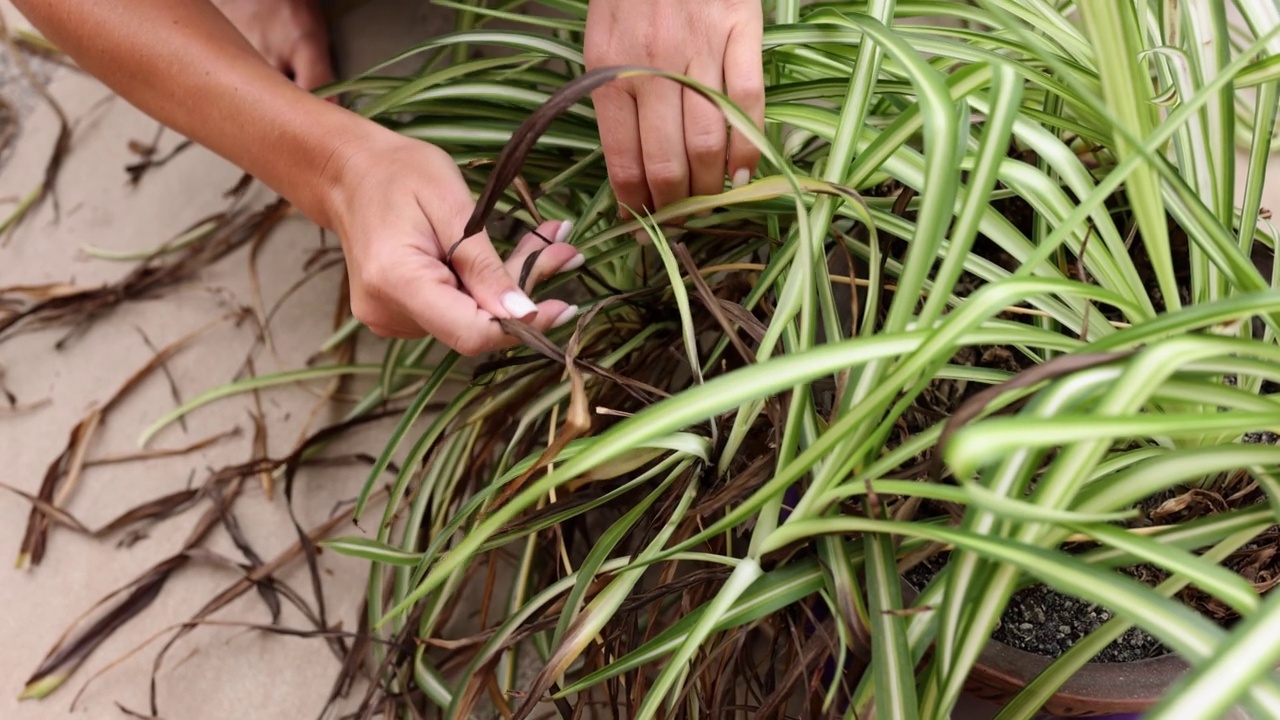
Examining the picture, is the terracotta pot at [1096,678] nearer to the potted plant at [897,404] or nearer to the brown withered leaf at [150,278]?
the potted plant at [897,404]

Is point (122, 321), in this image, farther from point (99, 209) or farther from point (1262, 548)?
point (1262, 548)

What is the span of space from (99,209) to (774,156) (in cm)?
96

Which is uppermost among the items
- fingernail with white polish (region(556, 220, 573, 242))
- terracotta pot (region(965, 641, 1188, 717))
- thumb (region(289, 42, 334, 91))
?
thumb (region(289, 42, 334, 91))

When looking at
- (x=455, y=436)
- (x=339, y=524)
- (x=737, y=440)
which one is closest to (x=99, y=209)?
A: (x=339, y=524)

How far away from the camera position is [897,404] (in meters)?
0.44

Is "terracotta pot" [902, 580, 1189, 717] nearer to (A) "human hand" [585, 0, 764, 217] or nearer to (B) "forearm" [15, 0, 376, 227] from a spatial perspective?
(A) "human hand" [585, 0, 764, 217]

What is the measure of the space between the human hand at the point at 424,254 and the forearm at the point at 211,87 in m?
0.03

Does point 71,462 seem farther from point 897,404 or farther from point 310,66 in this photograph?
point 897,404

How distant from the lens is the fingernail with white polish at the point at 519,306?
55 cm

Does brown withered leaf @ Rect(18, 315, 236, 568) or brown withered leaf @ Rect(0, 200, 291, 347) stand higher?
brown withered leaf @ Rect(0, 200, 291, 347)

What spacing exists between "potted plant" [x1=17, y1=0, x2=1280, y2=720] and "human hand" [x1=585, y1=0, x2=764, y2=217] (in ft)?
0.13

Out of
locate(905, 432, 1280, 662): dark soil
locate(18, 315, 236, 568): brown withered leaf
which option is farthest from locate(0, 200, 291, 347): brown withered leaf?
locate(905, 432, 1280, 662): dark soil

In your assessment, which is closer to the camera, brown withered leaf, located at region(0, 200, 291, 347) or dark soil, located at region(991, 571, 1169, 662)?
dark soil, located at region(991, 571, 1169, 662)

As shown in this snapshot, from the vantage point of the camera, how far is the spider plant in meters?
0.38
